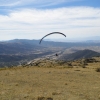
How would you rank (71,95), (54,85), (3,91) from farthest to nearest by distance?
(54,85), (3,91), (71,95)

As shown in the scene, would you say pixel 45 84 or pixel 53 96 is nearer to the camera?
pixel 53 96

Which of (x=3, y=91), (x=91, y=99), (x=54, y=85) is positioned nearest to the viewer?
(x=91, y=99)

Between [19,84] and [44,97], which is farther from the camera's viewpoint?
[19,84]

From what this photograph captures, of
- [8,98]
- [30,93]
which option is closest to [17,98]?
[8,98]

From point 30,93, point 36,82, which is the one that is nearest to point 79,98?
point 30,93

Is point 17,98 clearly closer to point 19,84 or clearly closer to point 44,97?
point 44,97

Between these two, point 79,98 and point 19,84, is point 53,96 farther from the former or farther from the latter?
point 19,84

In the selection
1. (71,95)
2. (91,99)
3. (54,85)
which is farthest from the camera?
(54,85)

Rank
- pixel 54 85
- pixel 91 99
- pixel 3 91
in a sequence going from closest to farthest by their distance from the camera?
1. pixel 91 99
2. pixel 3 91
3. pixel 54 85
